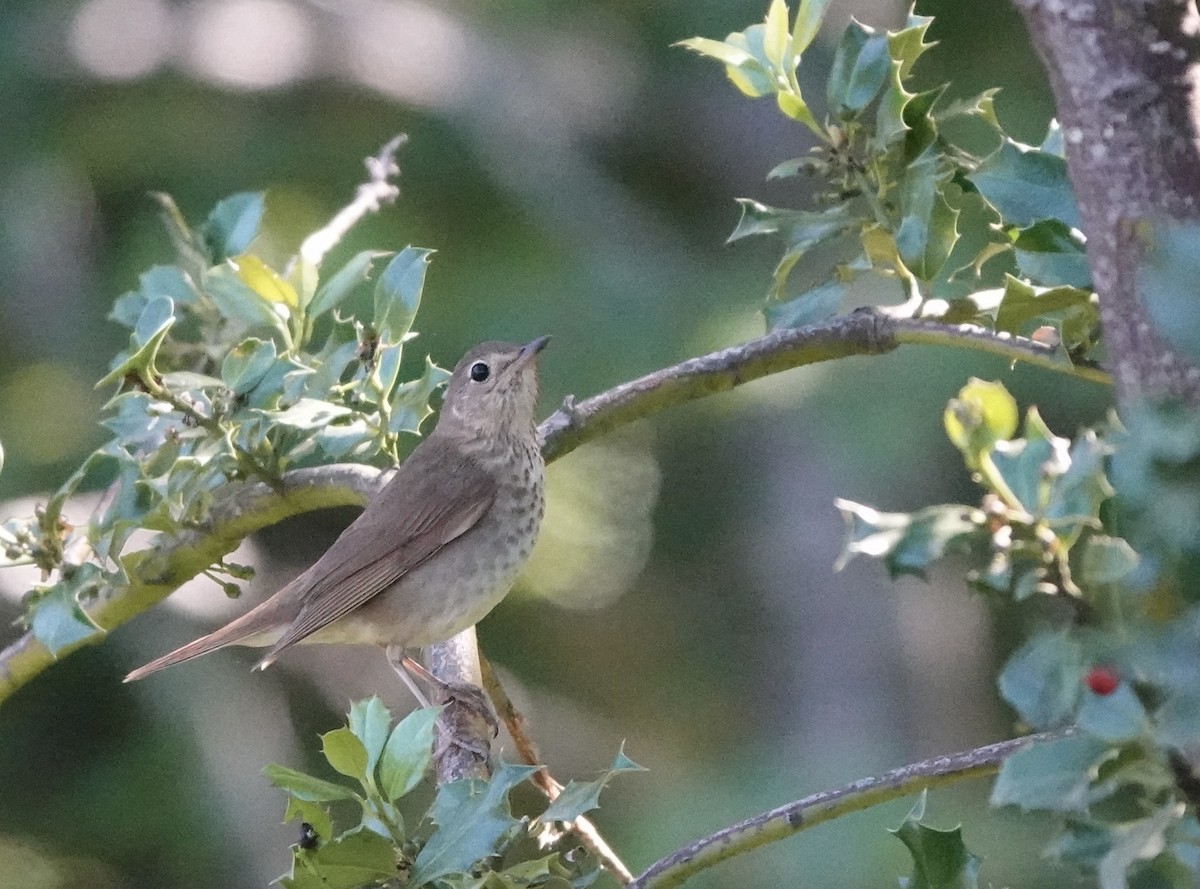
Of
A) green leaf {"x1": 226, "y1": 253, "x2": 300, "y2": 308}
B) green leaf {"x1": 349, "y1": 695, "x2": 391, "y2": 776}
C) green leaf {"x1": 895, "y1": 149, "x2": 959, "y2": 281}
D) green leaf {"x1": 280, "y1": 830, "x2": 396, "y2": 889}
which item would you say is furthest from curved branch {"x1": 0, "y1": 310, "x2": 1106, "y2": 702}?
green leaf {"x1": 280, "y1": 830, "x2": 396, "y2": 889}

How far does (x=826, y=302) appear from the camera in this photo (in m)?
1.60

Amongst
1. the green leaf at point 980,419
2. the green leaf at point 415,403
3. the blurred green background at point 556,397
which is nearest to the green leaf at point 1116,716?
the green leaf at point 980,419

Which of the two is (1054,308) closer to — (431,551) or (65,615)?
(65,615)

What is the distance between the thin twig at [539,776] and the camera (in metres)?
1.68

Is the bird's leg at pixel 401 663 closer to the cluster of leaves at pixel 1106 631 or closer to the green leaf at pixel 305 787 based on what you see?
the green leaf at pixel 305 787

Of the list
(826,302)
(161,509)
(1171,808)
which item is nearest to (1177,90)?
(1171,808)

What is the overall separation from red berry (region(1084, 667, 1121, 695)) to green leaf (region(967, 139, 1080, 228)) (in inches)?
23.3

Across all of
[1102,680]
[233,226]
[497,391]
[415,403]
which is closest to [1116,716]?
[1102,680]

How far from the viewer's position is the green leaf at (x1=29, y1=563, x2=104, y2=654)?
1.66 m

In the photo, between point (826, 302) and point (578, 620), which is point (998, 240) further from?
point (578, 620)

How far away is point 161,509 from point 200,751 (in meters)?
2.68

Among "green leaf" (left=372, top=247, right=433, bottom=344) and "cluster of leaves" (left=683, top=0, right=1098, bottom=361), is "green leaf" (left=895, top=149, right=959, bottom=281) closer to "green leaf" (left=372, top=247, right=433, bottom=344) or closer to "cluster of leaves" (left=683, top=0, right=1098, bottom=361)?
"cluster of leaves" (left=683, top=0, right=1098, bottom=361)

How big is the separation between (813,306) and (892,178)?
0.59ft

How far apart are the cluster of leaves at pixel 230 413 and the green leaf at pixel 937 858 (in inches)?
30.3
